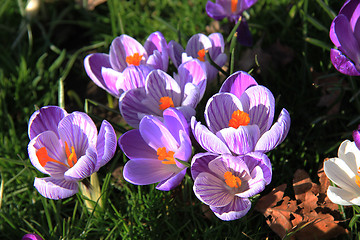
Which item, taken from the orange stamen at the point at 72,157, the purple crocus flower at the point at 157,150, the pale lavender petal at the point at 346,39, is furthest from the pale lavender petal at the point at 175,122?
the pale lavender petal at the point at 346,39

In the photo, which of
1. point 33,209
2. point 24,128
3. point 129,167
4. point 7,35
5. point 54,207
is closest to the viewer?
point 129,167

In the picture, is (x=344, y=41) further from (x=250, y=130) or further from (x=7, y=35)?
(x=7, y=35)

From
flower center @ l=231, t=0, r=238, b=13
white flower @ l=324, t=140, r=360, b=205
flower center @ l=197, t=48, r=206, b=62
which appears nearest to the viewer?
white flower @ l=324, t=140, r=360, b=205

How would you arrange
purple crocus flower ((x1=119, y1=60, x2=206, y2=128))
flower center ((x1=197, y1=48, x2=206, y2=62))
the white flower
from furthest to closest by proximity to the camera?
flower center ((x1=197, y1=48, x2=206, y2=62))
purple crocus flower ((x1=119, y1=60, x2=206, y2=128))
the white flower

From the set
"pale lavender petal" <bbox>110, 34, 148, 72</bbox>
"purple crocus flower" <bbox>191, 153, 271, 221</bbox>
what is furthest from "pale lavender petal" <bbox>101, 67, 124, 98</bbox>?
"purple crocus flower" <bbox>191, 153, 271, 221</bbox>

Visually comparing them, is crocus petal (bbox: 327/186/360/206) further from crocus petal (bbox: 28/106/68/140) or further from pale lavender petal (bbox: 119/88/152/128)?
crocus petal (bbox: 28/106/68/140)

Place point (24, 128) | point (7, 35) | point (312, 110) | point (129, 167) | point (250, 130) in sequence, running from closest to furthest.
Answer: point (250, 130), point (129, 167), point (312, 110), point (24, 128), point (7, 35)

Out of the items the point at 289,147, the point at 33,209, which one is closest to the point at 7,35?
the point at 33,209
